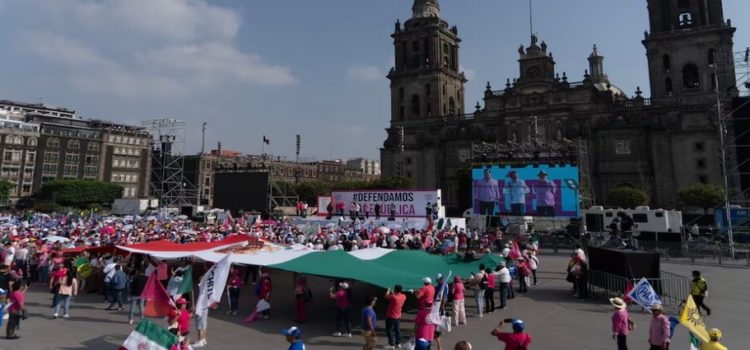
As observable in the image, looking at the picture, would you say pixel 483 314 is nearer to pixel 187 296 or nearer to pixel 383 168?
pixel 187 296

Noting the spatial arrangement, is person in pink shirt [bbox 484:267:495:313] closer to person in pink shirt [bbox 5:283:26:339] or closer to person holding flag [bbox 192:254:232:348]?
person holding flag [bbox 192:254:232:348]

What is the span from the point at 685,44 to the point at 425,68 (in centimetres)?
3349

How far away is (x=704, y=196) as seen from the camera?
143 feet

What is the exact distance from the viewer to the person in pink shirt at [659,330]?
7.57 m

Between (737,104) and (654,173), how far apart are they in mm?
33375

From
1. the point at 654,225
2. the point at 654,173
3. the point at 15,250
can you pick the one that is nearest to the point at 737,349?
the point at 15,250

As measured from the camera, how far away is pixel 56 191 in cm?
7019

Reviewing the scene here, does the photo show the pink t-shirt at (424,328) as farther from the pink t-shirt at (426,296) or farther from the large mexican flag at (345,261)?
the large mexican flag at (345,261)

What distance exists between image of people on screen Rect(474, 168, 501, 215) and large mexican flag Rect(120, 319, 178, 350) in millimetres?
32679

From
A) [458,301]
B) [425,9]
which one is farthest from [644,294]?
[425,9]

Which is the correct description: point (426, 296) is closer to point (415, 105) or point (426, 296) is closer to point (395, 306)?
point (395, 306)

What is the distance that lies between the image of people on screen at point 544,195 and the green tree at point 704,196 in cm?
2017

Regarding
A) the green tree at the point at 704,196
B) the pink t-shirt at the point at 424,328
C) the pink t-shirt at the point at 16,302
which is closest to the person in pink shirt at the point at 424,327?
the pink t-shirt at the point at 424,328

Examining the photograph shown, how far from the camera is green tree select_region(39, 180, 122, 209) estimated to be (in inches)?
2741
